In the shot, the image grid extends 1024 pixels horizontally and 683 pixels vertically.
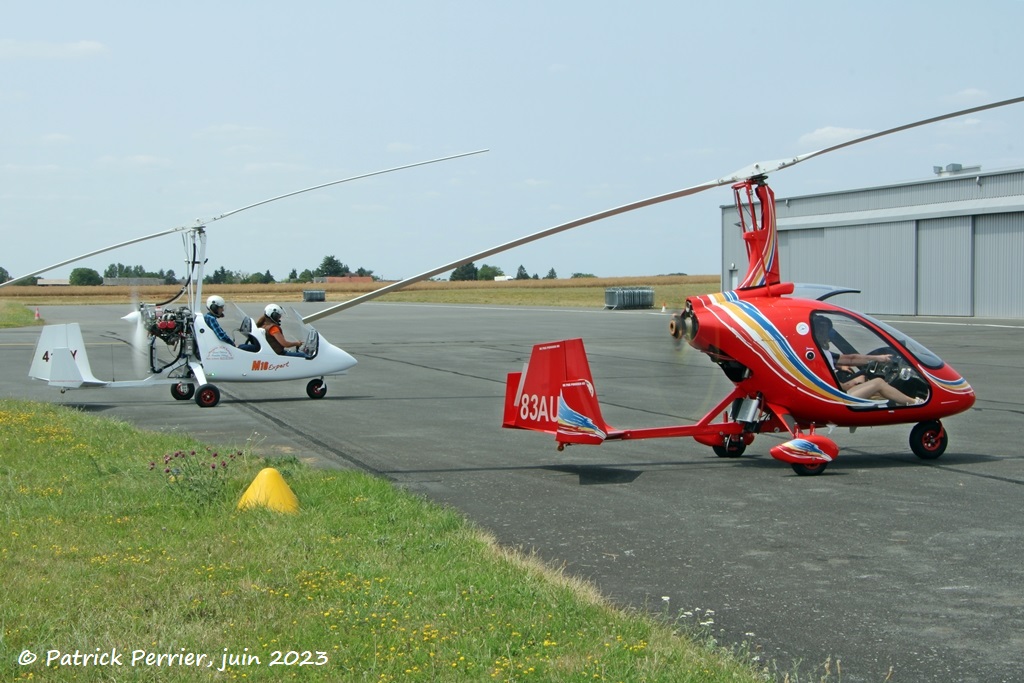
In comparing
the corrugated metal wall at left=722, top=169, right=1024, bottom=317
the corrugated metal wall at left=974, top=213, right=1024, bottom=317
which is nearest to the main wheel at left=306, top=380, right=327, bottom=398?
the corrugated metal wall at left=722, top=169, right=1024, bottom=317

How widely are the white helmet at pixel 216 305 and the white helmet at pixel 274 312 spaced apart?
706 mm

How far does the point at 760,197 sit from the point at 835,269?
1664 inches

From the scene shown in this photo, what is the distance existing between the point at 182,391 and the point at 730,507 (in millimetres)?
11588

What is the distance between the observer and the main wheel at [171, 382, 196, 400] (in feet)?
56.8

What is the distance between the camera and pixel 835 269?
5003 cm

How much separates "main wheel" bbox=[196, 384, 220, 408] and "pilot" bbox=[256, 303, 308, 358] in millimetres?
1229

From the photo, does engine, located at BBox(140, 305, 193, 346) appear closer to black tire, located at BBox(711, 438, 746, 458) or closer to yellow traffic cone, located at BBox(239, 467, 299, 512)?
yellow traffic cone, located at BBox(239, 467, 299, 512)

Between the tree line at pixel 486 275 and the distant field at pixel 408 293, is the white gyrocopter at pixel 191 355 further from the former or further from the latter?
the tree line at pixel 486 275

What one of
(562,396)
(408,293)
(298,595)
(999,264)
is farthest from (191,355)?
(408,293)

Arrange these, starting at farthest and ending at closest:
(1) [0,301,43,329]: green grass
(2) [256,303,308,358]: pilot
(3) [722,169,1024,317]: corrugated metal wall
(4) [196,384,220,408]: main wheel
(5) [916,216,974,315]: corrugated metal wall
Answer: (1) [0,301,43,329]: green grass, (5) [916,216,974,315]: corrugated metal wall, (3) [722,169,1024,317]: corrugated metal wall, (2) [256,303,308,358]: pilot, (4) [196,384,220,408]: main wheel

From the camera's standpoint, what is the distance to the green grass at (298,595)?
4527mm

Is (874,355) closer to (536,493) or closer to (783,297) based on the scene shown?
(783,297)

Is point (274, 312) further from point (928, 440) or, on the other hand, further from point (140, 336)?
point (928, 440)

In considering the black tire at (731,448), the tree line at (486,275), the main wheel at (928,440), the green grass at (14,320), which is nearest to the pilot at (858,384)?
the main wheel at (928,440)
